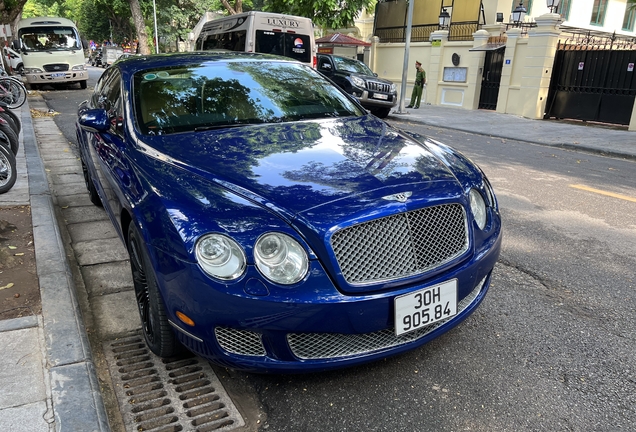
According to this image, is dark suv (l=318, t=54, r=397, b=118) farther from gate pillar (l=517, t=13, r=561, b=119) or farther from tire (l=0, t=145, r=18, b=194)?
tire (l=0, t=145, r=18, b=194)

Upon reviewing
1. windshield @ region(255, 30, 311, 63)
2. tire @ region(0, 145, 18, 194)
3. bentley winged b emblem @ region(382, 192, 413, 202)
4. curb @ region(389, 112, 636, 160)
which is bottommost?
curb @ region(389, 112, 636, 160)

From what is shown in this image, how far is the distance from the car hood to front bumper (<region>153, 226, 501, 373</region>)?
0.38 meters

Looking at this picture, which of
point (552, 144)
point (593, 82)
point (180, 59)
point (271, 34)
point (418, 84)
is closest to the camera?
point (180, 59)

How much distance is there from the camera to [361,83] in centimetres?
1469

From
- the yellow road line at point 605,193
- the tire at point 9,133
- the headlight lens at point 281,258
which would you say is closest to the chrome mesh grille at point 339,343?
the headlight lens at point 281,258

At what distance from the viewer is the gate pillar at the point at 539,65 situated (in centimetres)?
1536

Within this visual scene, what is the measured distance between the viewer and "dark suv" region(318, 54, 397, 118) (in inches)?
579

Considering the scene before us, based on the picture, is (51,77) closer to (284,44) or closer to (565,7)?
(284,44)

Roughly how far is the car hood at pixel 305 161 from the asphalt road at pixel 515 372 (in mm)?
936

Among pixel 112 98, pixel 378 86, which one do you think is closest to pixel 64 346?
pixel 112 98

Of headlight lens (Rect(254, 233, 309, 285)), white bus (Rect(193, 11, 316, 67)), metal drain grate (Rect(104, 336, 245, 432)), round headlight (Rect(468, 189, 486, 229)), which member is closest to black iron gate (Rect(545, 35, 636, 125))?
white bus (Rect(193, 11, 316, 67))

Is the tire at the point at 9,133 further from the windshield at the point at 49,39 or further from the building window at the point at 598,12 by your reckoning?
the building window at the point at 598,12

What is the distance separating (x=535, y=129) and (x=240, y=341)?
13285 millimetres

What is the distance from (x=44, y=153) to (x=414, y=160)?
23.0 ft
